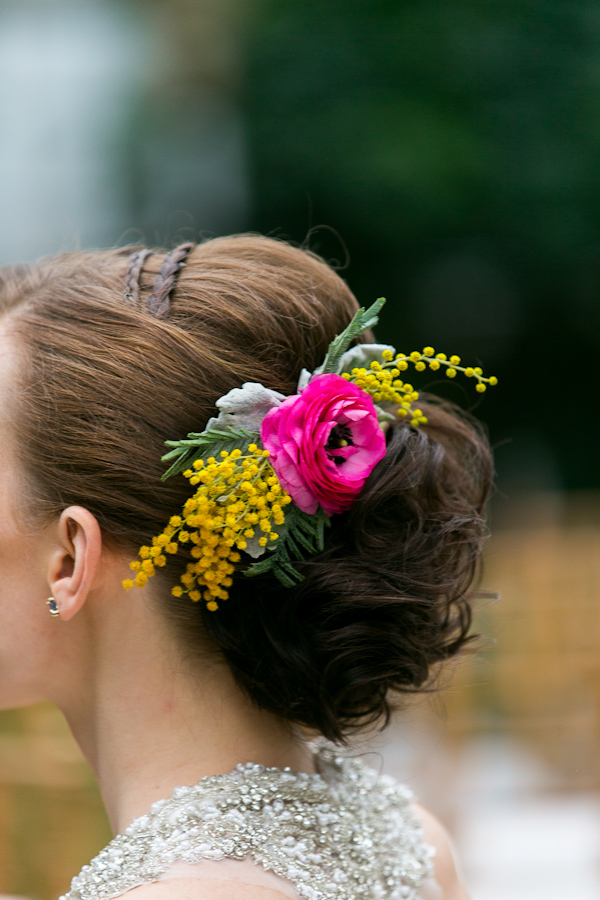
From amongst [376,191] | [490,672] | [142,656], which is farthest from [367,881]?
[376,191]

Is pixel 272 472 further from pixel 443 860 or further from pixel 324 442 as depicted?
pixel 443 860

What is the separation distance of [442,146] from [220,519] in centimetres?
552

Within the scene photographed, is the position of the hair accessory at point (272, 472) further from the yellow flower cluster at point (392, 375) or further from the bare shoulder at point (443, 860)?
the bare shoulder at point (443, 860)

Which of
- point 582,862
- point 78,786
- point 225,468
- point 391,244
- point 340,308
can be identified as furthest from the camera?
point 391,244

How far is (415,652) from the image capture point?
1.37 m

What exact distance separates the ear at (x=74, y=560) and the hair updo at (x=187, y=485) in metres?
0.03

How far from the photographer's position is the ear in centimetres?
125

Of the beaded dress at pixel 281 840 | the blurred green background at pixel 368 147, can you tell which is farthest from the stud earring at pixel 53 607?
the blurred green background at pixel 368 147

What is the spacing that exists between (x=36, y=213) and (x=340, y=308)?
5.13 metres

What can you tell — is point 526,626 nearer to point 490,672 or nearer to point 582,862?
point 490,672

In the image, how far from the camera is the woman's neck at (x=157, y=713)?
51.2 inches

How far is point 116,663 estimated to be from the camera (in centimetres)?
134

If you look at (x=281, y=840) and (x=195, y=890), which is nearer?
(x=195, y=890)

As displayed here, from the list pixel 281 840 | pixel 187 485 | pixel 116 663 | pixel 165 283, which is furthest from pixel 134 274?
pixel 281 840
